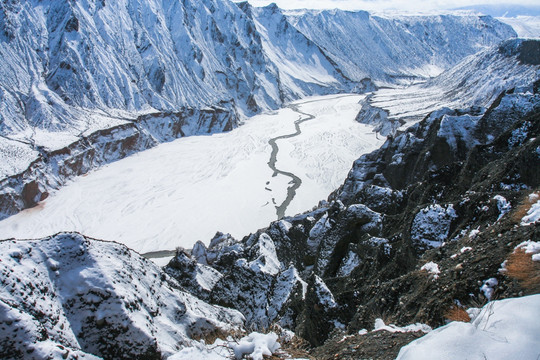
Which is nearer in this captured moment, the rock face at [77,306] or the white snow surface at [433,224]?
the rock face at [77,306]

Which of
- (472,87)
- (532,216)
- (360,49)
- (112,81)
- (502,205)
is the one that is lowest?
(472,87)

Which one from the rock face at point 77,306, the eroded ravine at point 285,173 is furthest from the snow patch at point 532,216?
the eroded ravine at point 285,173

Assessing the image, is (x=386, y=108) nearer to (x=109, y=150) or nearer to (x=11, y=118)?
(x=109, y=150)

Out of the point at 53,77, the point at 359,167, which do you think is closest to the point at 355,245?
the point at 359,167

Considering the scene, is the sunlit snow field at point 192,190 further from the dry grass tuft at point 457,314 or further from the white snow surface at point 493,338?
the white snow surface at point 493,338

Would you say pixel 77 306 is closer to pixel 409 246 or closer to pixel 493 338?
pixel 493 338

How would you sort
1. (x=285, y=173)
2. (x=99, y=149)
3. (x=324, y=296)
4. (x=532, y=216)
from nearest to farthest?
(x=532, y=216) < (x=324, y=296) < (x=285, y=173) < (x=99, y=149)

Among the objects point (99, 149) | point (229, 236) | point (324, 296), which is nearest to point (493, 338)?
point (324, 296)
